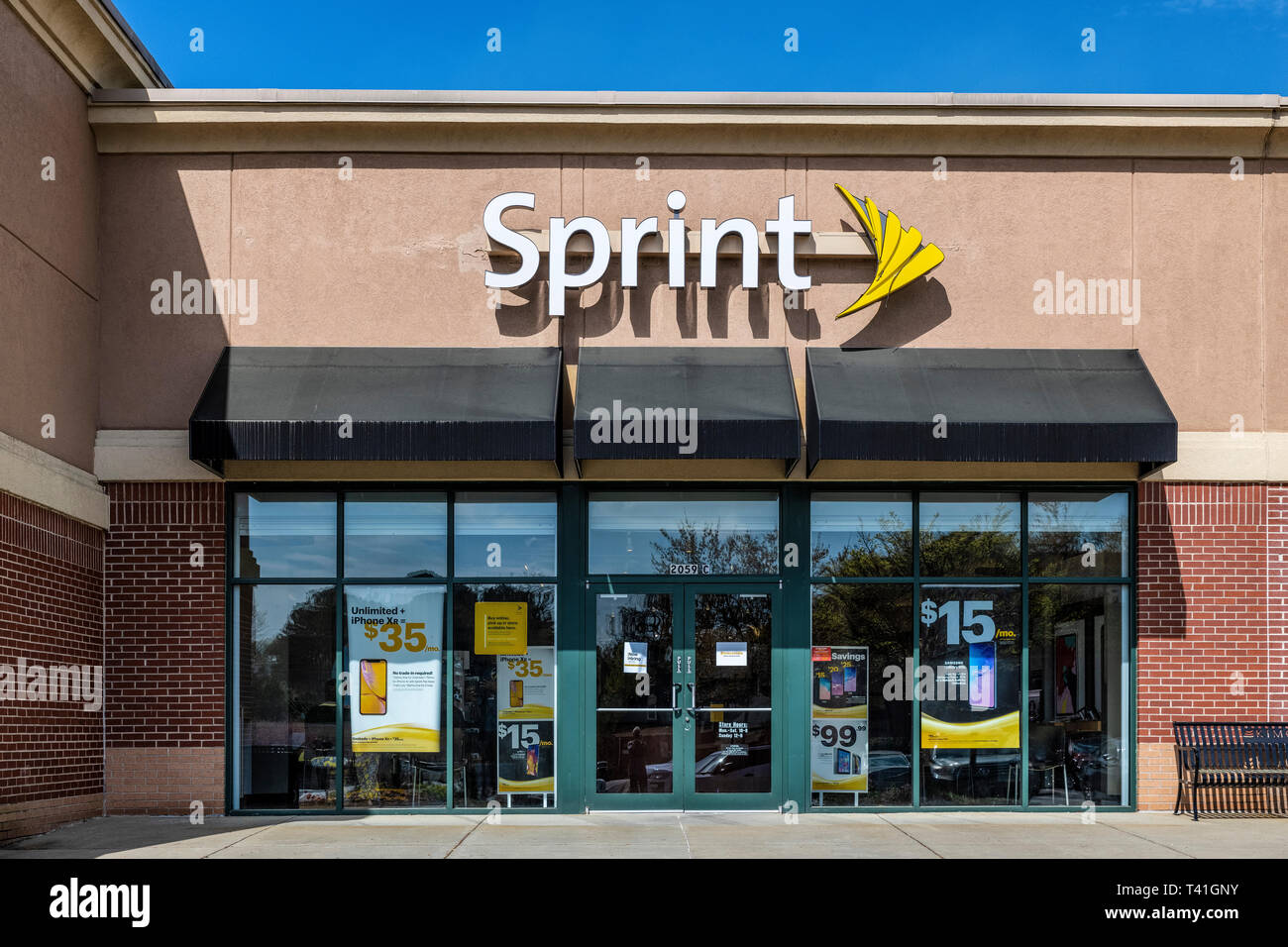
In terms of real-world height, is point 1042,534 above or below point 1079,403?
below

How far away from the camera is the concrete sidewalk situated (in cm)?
1062

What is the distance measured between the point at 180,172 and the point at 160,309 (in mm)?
1494

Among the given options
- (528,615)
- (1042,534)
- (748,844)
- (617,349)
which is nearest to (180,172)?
(617,349)

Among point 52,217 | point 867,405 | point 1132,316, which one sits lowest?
point 867,405

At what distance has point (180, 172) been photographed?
529 inches

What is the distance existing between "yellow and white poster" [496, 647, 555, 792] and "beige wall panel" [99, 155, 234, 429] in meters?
4.34

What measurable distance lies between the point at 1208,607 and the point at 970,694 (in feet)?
8.69

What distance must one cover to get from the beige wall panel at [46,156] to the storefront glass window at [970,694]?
372 inches

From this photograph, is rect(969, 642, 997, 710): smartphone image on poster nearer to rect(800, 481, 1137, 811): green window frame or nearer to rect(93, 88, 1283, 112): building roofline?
rect(800, 481, 1137, 811): green window frame

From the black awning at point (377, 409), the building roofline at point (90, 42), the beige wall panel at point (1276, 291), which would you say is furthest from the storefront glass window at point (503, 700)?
the beige wall panel at point (1276, 291)

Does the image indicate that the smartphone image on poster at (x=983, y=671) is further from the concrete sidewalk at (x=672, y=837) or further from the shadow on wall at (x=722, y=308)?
the shadow on wall at (x=722, y=308)

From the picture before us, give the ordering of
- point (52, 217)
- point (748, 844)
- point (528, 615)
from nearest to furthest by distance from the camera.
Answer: point (748, 844) < point (52, 217) < point (528, 615)

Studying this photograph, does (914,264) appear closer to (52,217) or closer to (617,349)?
(617,349)

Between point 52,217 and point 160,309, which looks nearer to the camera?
point 52,217
